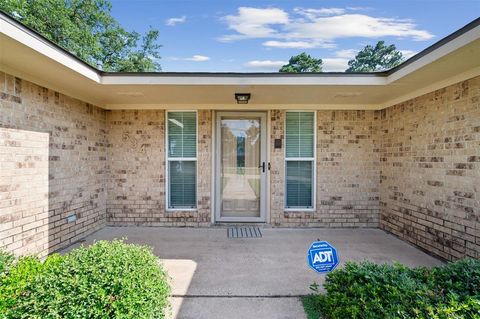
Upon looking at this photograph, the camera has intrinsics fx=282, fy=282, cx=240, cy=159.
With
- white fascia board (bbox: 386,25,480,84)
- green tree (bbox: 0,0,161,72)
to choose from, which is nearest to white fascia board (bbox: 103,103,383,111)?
white fascia board (bbox: 386,25,480,84)

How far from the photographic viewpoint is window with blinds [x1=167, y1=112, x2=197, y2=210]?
5469mm

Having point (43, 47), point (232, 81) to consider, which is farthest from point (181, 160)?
point (43, 47)

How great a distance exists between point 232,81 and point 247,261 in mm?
2433

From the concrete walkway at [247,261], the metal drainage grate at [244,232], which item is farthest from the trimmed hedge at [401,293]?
the metal drainage grate at [244,232]

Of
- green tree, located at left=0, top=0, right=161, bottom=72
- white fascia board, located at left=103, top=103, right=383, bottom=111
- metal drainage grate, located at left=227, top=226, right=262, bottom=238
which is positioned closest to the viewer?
metal drainage grate, located at left=227, top=226, right=262, bottom=238

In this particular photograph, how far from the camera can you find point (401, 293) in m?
2.08

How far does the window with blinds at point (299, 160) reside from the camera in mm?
5465

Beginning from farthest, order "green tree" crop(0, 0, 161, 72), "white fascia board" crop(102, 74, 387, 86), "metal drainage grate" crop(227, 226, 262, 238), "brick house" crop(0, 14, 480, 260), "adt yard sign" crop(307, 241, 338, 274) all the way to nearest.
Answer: "green tree" crop(0, 0, 161, 72), "metal drainage grate" crop(227, 226, 262, 238), "white fascia board" crop(102, 74, 387, 86), "brick house" crop(0, 14, 480, 260), "adt yard sign" crop(307, 241, 338, 274)

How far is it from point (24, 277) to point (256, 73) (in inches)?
129

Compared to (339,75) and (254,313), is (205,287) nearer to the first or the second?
(254,313)

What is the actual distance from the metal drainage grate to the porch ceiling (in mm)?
2291

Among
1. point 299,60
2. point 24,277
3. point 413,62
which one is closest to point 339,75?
point 413,62

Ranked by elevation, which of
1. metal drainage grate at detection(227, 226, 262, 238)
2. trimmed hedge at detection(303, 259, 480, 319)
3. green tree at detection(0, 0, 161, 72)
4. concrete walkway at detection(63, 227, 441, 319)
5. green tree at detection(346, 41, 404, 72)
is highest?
green tree at detection(346, 41, 404, 72)

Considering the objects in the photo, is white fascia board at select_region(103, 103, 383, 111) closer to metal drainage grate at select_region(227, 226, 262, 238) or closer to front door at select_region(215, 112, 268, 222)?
front door at select_region(215, 112, 268, 222)
